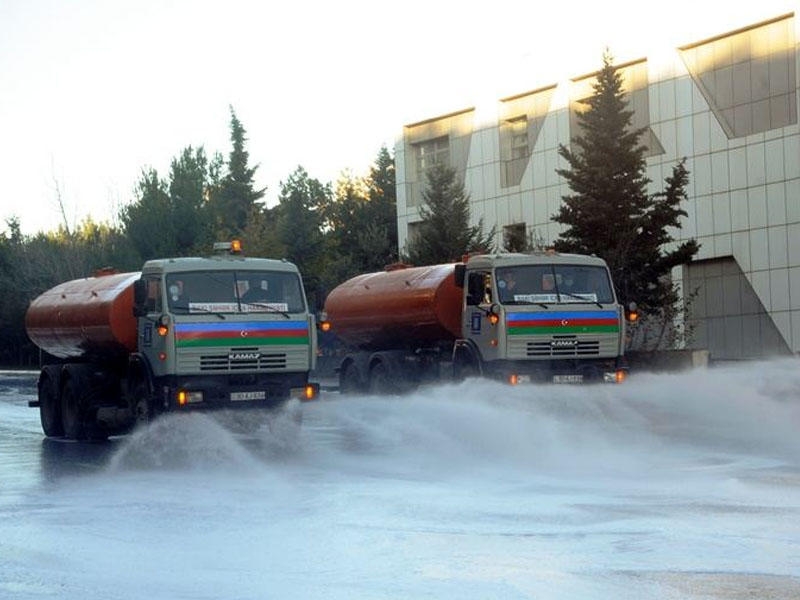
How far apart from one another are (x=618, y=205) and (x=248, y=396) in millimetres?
20299

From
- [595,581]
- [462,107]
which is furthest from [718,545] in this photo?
A: [462,107]

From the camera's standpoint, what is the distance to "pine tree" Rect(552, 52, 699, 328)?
126 ft

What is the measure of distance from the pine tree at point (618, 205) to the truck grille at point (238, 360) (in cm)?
1877

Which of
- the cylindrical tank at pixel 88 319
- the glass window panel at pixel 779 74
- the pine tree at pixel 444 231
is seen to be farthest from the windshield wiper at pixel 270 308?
the glass window panel at pixel 779 74

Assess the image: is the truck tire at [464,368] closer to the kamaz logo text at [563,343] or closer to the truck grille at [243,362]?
the kamaz logo text at [563,343]

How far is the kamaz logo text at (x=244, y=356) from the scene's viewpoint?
66.4 ft

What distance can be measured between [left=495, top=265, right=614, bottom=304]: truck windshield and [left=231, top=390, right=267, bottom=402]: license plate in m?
5.39

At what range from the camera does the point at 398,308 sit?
27.4 metres

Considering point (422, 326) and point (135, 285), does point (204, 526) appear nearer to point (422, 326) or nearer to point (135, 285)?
point (135, 285)

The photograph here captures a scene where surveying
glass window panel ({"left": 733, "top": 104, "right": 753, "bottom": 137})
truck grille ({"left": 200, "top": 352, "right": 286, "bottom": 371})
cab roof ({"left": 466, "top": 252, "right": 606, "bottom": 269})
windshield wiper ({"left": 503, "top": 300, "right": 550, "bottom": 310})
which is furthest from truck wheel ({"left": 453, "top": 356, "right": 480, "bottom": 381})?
glass window panel ({"left": 733, "top": 104, "right": 753, "bottom": 137})

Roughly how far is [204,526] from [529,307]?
39.7 feet

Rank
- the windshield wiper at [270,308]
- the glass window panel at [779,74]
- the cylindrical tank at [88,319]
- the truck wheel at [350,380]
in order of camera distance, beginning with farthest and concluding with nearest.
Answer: the glass window panel at [779,74] < the truck wheel at [350,380] < the cylindrical tank at [88,319] < the windshield wiper at [270,308]

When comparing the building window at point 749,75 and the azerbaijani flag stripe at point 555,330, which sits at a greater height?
the building window at point 749,75

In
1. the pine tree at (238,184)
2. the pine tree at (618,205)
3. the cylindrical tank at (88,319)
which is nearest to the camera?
the cylindrical tank at (88,319)
